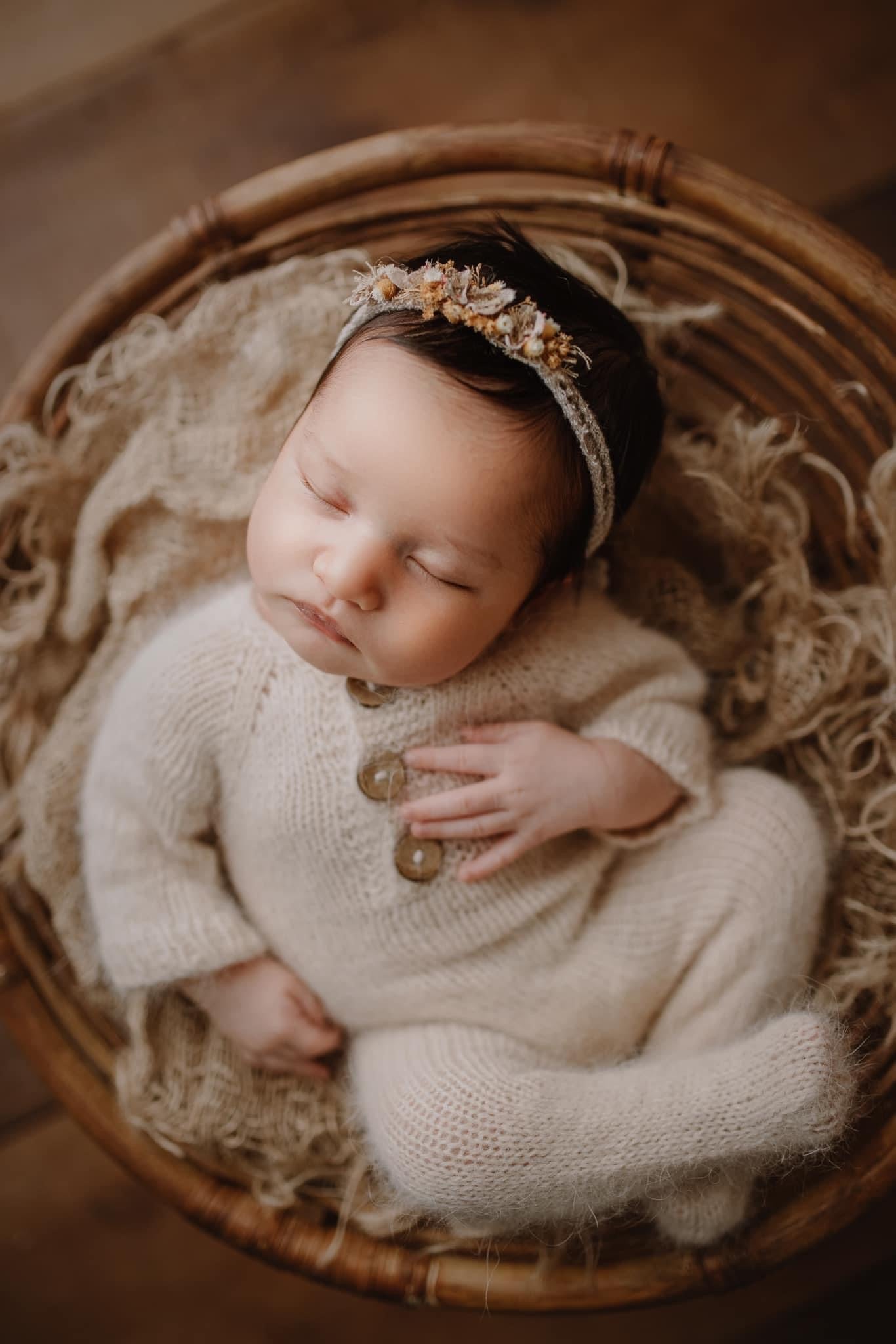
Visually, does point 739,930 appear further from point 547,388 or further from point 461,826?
point 547,388

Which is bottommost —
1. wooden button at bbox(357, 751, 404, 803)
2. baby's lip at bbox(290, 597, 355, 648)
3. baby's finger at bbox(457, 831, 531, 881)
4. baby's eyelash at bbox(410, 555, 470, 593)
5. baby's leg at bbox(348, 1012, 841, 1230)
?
baby's leg at bbox(348, 1012, 841, 1230)

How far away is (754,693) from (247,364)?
59 centimetres

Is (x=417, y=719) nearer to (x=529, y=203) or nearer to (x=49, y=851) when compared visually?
(x=49, y=851)

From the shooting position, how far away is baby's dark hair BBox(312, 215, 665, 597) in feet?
2.63

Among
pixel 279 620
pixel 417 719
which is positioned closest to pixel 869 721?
pixel 417 719

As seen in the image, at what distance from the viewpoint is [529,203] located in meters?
1.08

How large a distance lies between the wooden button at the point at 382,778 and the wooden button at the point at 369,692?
0.16 feet

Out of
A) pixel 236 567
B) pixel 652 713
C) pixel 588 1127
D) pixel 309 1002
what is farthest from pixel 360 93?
pixel 588 1127

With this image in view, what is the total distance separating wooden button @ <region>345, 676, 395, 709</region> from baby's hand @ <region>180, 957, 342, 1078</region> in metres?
0.27

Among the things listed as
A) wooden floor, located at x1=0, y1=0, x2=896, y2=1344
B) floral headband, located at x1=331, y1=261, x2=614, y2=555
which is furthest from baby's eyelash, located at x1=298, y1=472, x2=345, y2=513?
wooden floor, located at x1=0, y1=0, x2=896, y2=1344

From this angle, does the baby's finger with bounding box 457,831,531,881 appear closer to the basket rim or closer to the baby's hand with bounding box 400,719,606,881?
the baby's hand with bounding box 400,719,606,881

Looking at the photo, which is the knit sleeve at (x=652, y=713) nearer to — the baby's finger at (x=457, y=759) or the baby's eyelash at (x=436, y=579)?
the baby's finger at (x=457, y=759)

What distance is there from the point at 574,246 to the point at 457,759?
52 cm

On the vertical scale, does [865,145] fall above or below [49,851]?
above
